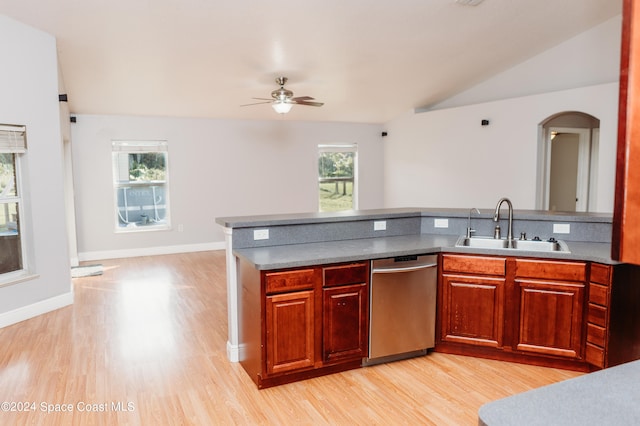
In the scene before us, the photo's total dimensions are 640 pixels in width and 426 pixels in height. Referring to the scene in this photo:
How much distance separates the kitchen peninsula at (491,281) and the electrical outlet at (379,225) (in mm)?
161

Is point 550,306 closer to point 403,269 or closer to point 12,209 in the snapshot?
point 403,269

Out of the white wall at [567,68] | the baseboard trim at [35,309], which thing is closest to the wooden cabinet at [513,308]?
the white wall at [567,68]

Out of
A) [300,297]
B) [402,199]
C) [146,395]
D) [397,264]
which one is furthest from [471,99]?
[146,395]

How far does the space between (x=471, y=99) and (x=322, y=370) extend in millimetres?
5705

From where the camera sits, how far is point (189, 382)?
2930 millimetres

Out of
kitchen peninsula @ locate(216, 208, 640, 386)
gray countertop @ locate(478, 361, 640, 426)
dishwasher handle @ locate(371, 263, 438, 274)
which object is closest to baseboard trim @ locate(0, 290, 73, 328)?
kitchen peninsula @ locate(216, 208, 640, 386)

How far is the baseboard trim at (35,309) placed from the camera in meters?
3.99

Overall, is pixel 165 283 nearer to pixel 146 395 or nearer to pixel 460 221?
pixel 146 395

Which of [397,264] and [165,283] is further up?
[397,264]

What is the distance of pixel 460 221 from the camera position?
3818 millimetres

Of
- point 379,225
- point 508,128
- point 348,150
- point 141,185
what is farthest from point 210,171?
point 508,128

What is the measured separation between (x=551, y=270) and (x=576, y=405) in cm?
226

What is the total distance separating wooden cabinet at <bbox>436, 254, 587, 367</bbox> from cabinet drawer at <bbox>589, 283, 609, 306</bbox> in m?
0.05

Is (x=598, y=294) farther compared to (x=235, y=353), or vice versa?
(x=235, y=353)
